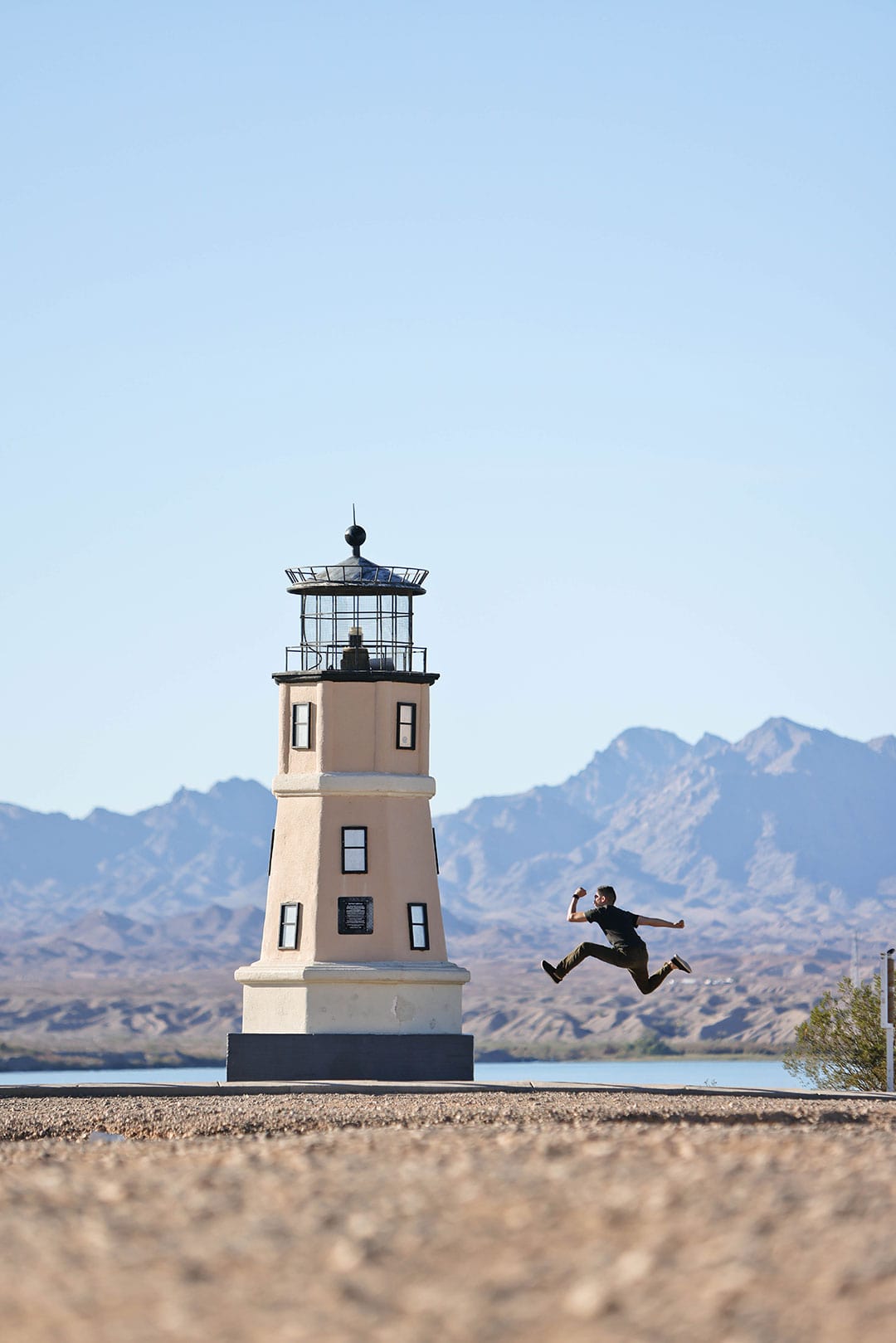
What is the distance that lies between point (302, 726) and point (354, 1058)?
5.88 metres

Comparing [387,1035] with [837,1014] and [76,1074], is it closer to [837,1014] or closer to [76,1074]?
[837,1014]

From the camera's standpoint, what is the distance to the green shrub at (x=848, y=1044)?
36.2m

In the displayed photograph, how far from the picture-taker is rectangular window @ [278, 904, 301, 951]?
3725cm

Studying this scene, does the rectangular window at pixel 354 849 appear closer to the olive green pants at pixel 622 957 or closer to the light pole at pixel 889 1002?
the light pole at pixel 889 1002

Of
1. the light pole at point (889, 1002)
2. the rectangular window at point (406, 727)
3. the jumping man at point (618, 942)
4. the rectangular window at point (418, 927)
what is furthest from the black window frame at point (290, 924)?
the jumping man at point (618, 942)

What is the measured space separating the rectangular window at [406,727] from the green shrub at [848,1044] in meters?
8.18

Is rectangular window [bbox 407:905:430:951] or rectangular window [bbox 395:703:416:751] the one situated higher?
rectangular window [bbox 395:703:416:751]

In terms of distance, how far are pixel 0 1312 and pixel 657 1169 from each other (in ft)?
14.4

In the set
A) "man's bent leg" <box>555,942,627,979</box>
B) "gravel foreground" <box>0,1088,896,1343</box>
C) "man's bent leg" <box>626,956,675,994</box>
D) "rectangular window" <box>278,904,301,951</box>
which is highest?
"rectangular window" <box>278,904,301,951</box>

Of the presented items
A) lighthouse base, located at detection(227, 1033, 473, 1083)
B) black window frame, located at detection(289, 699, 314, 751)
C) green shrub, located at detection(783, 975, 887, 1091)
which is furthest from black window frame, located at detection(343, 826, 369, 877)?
green shrub, located at detection(783, 975, 887, 1091)

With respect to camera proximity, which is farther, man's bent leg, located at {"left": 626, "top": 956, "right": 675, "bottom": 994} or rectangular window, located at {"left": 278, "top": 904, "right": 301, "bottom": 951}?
rectangular window, located at {"left": 278, "top": 904, "right": 301, "bottom": 951}

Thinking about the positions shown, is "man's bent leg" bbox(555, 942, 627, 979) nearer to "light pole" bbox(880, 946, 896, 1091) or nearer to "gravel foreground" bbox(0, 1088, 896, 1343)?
"gravel foreground" bbox(0, 1088, 896, 1343)

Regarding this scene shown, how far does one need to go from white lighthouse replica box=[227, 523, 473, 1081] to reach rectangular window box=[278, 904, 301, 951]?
0.07 feet

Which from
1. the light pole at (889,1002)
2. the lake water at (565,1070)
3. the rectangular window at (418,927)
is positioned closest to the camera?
the light pole at (889,1002)
